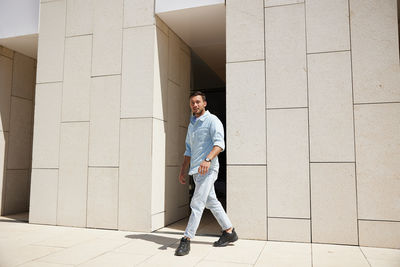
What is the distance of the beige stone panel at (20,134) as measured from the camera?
777 cm

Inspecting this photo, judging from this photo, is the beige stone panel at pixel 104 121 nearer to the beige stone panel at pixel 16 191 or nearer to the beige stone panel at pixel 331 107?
the beige stone panel at pixel 16 191

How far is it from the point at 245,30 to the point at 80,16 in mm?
3247

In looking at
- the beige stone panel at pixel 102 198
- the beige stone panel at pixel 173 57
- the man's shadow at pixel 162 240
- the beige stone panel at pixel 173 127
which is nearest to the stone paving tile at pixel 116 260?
the man's shadow at pixel 162 240

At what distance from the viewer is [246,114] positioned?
530 centimetres

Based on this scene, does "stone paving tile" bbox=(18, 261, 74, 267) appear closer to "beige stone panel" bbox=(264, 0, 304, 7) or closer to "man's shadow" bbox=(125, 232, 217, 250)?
"man's shadow" bbox=(125, 232, 217, 250)

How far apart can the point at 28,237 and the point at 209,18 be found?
15.8ft

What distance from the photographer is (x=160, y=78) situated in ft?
20.3

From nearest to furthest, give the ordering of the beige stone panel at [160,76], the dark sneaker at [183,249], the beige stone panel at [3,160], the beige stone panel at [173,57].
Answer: the dark sneaker at [183,249], the beige stone panel at [160,76], the beige stone panel at [173,57], the beige stone panel at [3,160]

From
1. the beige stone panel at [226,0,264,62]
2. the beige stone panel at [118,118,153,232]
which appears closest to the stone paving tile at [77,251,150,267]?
the beige stone panel at [118,118,153,232]

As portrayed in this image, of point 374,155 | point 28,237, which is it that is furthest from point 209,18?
point 28,237

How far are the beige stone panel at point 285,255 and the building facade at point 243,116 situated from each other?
10.1 inches

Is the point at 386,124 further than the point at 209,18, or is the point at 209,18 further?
the point at 209,18

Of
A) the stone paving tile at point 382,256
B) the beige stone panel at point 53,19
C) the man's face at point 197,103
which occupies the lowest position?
the stone paving tile at point 382,256

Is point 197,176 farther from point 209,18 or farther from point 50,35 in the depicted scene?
point 50,35
